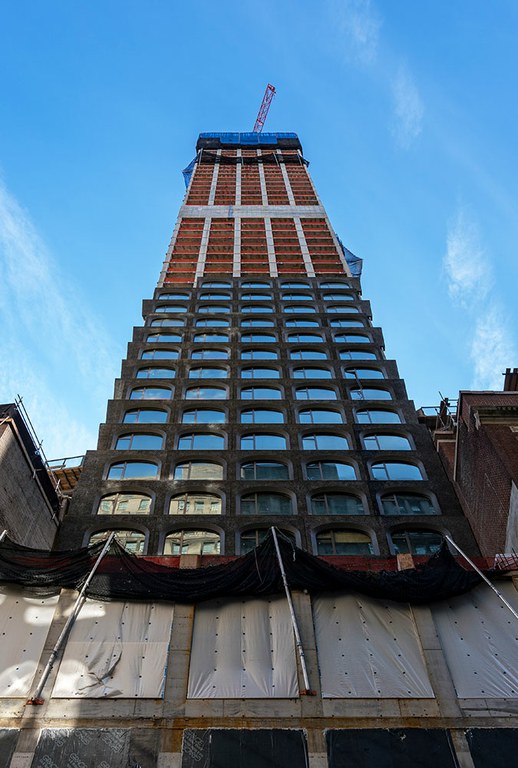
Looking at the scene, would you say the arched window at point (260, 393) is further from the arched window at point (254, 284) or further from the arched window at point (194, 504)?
the arched window at point (254, 284)

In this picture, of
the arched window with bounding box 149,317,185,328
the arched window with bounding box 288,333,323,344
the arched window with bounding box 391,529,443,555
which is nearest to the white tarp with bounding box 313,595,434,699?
the arched window with bounding box 391,529,443,555

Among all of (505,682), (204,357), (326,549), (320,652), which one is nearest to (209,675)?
(320,652)

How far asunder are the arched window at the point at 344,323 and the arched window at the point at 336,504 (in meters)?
19.5

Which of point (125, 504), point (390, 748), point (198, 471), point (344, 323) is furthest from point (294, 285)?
point (390, 748)

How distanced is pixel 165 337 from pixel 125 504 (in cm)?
1833

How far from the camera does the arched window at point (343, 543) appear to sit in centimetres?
2879

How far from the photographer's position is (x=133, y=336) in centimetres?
4631

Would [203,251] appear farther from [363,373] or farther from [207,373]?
[363,373]

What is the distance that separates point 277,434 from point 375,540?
→ 9180 mm

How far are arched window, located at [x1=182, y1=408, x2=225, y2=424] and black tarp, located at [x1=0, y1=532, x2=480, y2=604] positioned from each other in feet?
54.2

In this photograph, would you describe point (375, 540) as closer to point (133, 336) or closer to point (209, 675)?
point (209, 675)

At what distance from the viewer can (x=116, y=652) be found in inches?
725

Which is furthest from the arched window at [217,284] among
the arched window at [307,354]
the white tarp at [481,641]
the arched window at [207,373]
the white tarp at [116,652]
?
the white tarp at [481,641]

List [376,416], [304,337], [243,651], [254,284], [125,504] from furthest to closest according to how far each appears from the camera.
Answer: [254,284], [304,337], [376,416], [125,504], [243,651]
